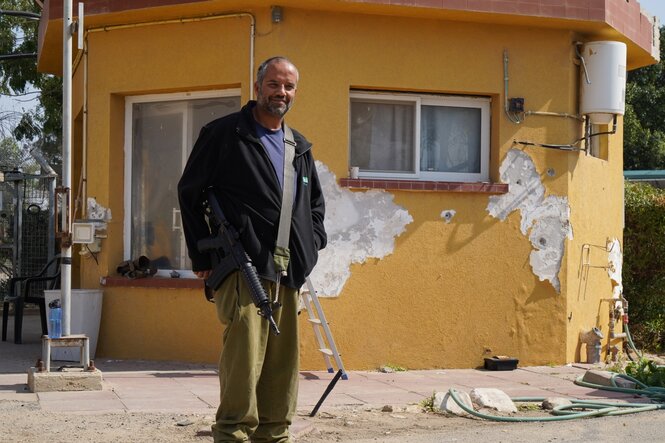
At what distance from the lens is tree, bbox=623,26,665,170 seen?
91.6 feet

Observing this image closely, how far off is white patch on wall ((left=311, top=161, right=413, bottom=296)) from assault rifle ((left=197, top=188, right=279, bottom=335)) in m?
4.40

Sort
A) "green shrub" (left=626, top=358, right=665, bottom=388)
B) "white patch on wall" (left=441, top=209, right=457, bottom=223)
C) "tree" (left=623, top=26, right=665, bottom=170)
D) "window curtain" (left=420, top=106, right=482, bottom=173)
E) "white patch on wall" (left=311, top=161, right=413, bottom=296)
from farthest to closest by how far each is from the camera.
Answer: "tree" (left=623, top=26, right=665, bottom=170)
"window curtain" (left=420, top=106, right=482, bottom=173)
"white patch on wall" (left=441, top=209, right=457, bottom=223)
"white patch on wall" (left=311, top=161, right=413, bottom=296)
"green shrub" (left=626, top=358, right=665, bottom=388)

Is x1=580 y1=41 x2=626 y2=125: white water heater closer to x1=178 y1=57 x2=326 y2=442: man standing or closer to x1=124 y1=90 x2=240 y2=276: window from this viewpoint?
x1=124 y1=90 x2=240 y2=276: window

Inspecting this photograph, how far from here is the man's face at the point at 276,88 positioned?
4910 millimetres

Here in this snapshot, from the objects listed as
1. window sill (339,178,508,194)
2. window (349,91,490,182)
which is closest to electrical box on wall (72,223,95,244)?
window sill (339,178,508,194)

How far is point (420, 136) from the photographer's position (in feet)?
32.4

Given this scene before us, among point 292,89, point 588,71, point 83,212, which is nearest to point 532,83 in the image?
point 588,71

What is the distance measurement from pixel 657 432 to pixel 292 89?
3.48 m

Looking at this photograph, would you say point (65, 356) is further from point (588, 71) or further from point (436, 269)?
point (588, 71)

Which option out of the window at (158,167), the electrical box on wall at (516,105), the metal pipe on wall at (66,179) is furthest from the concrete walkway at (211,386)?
the electrical box on wall at (516,105)

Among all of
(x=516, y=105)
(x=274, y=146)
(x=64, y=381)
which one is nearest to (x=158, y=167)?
(x=64, y=381)

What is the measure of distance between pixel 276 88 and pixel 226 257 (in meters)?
0.88

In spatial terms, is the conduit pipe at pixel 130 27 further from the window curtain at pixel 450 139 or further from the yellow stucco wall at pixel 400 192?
the window curtain at pixel 450 139

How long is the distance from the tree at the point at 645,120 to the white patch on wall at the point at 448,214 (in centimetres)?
1854
